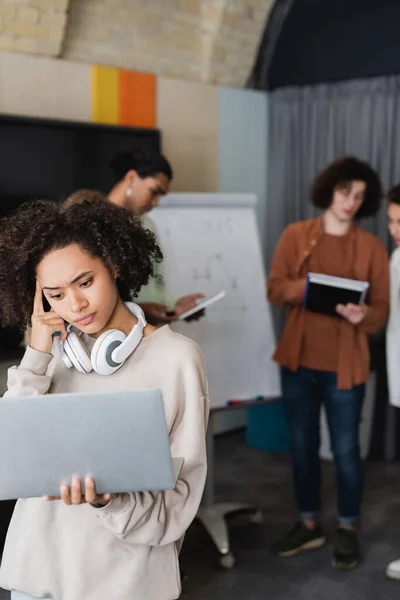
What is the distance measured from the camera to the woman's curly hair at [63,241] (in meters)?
1.35

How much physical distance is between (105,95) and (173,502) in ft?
9.84

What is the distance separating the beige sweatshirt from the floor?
158cm

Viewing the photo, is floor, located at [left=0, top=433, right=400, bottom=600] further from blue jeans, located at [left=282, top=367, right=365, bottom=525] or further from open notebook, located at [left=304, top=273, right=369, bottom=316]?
open notebook, located at [left=304, top=273, right=369, bottom=316]

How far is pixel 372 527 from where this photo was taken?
3369 millimetres

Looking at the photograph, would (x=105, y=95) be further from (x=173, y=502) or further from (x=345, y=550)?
(x=173, y=502)

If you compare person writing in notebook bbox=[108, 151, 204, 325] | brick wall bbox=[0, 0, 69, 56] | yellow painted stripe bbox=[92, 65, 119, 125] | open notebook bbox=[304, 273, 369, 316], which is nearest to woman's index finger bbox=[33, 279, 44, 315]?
person writing in notebook bbox=[108, 151, 204, 325]

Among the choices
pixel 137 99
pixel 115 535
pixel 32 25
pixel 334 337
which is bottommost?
pixel 334 337

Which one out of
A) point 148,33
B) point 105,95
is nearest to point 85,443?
point 105,95

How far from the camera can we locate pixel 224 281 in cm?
371

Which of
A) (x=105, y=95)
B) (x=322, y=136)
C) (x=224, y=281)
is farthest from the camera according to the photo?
(x=322, y=136)

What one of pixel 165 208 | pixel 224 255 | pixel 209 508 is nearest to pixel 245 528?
pixel 209 508

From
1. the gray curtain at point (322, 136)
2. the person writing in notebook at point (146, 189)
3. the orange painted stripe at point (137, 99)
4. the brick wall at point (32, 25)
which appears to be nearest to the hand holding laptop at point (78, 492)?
the person writing in notebook at point (146, 189)

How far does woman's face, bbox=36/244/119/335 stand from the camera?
4.35 ft

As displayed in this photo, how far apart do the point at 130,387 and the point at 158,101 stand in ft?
10.3
